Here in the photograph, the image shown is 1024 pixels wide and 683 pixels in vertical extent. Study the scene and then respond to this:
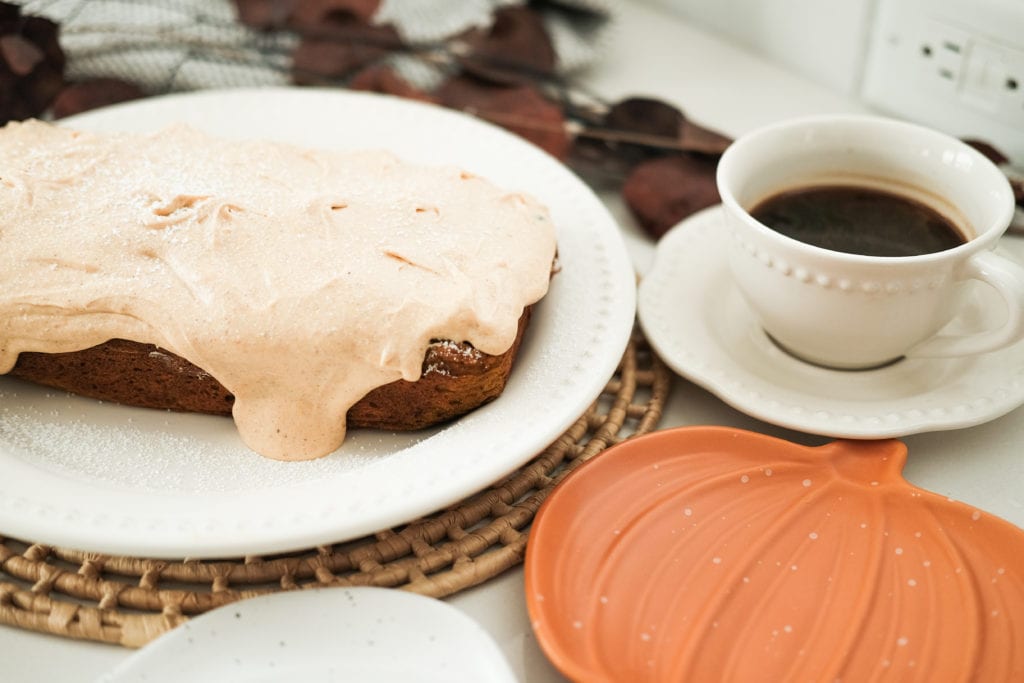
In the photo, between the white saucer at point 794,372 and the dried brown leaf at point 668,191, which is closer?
the white saucer at point 794,372

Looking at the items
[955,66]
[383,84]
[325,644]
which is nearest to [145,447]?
[325,644]

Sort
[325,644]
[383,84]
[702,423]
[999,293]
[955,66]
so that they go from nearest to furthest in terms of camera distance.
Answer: [325,644], [999,293], [702,423], [955,66], [383,84]

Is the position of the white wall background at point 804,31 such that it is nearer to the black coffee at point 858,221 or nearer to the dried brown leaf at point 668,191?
the dried brown leaf at point 668,191

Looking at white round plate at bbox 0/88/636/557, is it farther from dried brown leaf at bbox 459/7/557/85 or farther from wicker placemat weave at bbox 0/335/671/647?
dried brown leaf at bbox 459/7/557/85

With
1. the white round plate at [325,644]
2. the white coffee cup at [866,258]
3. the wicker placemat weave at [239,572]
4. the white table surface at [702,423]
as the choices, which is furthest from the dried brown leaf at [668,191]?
the white round plate at [325,644]

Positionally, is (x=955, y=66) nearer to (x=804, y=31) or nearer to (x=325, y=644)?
(x=804, y=31)
